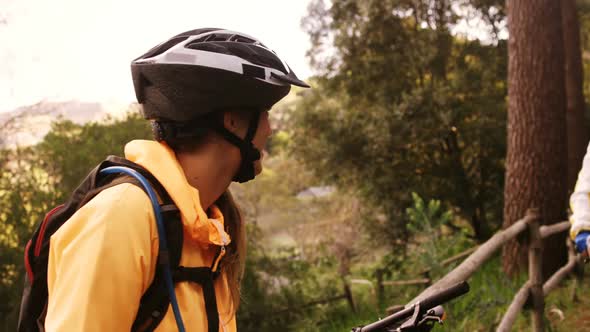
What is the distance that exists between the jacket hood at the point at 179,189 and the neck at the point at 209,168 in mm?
73

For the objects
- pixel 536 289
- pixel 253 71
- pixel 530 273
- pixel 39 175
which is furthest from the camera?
pixel 39 175

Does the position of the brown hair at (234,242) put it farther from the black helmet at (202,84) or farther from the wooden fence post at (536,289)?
the wooden fence post at (536,289)

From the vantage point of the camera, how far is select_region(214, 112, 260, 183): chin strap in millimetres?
1764

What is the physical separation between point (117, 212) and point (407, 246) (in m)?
10.0

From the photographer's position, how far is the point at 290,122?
12195mm

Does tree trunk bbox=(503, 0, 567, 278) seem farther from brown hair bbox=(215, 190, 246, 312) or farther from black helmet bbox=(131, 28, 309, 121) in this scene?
black helmet bbox=(131, 28, 309, 121)

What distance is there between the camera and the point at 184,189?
151 cm

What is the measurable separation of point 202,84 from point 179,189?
0.41m

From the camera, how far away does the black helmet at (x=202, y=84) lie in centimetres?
173

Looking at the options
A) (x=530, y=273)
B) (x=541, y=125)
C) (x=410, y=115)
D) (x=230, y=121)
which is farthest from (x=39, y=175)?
Result: (x=410, y=115)

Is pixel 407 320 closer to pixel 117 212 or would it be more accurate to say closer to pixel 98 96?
pixel 117 212

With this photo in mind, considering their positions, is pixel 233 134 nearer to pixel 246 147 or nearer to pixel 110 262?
pixel 246 147

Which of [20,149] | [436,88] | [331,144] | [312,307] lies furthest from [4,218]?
[436,88]

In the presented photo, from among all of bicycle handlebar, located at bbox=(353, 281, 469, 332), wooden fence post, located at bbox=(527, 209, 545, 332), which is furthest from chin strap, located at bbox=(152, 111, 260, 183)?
wooden fence post, located at bbox=(527, 209, 545, 332)
